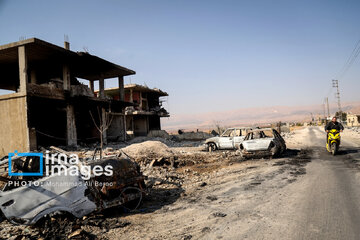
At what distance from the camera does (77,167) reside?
506 centimetres

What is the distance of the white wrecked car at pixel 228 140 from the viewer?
586 inches

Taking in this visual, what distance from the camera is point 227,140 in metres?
15.2

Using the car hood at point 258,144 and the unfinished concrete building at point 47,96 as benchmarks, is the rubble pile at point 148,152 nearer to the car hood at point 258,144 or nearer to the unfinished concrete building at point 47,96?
the car hood at point 258,144

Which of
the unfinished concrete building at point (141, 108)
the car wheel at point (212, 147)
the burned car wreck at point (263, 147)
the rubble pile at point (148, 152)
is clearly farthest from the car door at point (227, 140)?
the unfinished concrete building at point (141, 108)

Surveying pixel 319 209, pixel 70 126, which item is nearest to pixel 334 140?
pixel 319 209

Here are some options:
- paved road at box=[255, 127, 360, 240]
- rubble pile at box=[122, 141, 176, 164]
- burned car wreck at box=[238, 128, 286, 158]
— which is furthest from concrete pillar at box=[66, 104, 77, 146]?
paved road at box=[255, 127, 360, 240]

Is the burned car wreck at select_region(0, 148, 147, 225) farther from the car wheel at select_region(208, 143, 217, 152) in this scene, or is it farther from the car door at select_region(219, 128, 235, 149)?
the car wheel at select_region(208, 143, 217, 152)

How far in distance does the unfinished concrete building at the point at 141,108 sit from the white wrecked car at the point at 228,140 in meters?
19.5

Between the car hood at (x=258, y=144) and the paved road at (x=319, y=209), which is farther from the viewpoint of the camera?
the car hood at (x=258, y=144)

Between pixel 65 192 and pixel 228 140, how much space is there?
11.7 m

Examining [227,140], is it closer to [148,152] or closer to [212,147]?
[212,147]

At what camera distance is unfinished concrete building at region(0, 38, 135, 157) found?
1553cm

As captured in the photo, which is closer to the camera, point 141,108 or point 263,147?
point 263,147

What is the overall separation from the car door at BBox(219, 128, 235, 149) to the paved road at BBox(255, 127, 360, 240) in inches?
292
